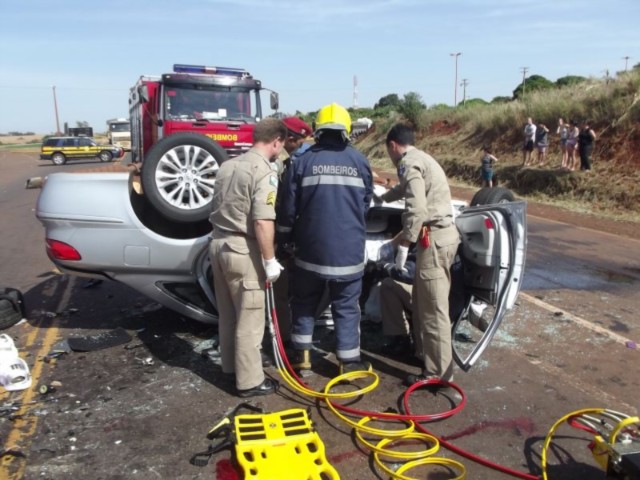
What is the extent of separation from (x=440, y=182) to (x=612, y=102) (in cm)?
1619

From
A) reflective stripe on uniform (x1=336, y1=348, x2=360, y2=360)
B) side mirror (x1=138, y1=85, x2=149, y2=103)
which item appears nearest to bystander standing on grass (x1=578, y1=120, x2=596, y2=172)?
side mirror (x1=138, y1=85, x2=149, y2=103)

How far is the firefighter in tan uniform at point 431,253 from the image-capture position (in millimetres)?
3871

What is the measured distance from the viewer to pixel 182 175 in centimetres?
475

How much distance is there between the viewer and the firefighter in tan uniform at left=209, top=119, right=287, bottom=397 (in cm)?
364

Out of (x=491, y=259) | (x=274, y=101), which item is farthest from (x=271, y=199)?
(x=274, y=101)

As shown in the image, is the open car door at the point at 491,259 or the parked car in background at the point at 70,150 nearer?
the open car door at the point at 491,259

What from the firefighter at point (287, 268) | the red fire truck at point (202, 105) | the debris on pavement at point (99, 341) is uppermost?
the red fire truck at point (202, 105)

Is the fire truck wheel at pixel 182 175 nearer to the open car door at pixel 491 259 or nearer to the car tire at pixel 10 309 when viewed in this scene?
the car tire at pixel 10 309

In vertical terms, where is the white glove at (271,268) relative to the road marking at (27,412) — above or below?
above

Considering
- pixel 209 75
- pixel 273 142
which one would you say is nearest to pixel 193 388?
pixel 273 142

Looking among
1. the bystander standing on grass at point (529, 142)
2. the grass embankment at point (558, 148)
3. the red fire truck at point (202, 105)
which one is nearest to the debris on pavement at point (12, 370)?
the red fire truck at point (202, 105)

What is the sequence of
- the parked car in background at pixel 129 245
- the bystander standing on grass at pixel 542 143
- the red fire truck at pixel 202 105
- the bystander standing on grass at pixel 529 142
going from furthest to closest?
the bystander standing on grass at pixel 529 142 < the bystander standing on grass at pixel 542 143 < the red fire truck at pixel 202 105 < the parked car in background at pixel 129 245

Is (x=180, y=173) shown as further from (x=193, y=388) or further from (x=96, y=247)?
(x=193, y=388)

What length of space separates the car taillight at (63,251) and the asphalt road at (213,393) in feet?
2.75
